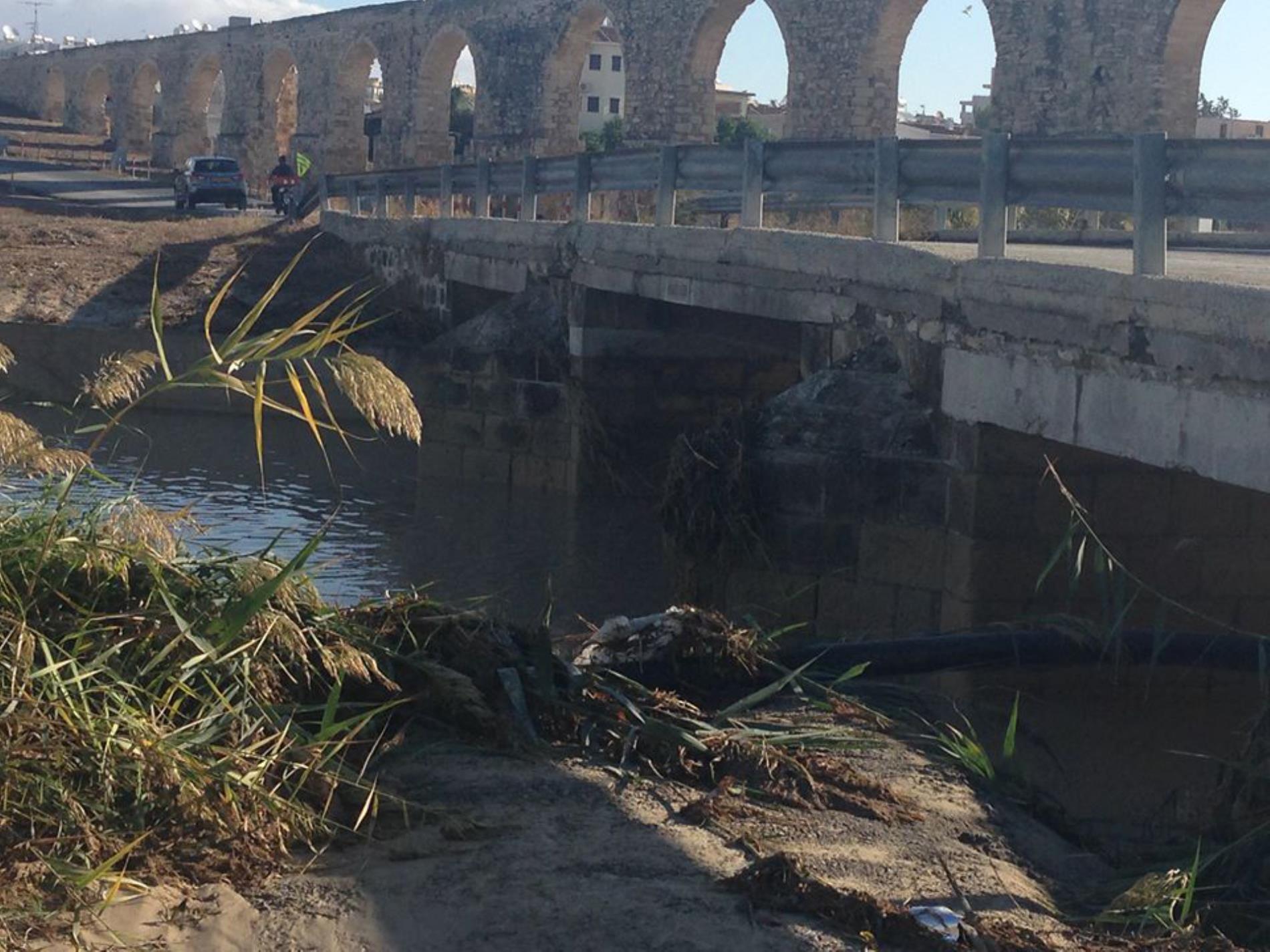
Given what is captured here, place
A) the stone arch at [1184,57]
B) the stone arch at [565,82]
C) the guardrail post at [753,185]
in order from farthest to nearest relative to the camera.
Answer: the stone arch at [565,82], the stone arch at [1184,57], the guardrail post at [753,185]

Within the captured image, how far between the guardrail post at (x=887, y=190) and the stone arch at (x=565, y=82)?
75.7 ft

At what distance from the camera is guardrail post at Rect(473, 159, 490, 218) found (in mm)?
18438

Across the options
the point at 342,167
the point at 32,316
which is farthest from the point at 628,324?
the point at 342,167

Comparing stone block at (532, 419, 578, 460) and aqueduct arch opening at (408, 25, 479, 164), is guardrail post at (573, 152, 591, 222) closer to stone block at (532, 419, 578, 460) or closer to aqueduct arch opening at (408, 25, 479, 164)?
stone block at (532, 419, 578, 460)

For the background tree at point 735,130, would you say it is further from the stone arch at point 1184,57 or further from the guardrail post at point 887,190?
the guardrail post at point 887,190

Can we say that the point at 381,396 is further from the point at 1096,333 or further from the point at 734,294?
the point at 734,294

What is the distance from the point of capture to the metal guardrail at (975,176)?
6902mm

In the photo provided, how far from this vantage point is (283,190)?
3753 cm

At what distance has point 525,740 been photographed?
5.14 metres

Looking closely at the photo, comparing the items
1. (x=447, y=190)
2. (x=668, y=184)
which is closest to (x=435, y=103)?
(x=447, y=190)

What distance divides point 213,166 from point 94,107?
30.3 m

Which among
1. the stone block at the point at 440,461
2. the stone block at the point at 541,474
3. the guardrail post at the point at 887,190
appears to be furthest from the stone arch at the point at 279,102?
the guardrail post at the point at 887,190

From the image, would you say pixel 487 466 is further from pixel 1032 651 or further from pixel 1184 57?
pixel 1184 57

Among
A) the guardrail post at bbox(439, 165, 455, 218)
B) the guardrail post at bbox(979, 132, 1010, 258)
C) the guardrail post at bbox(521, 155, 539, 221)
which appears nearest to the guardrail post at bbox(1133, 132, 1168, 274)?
the guardrail post at bbox(979, 132, 1010, 258)
